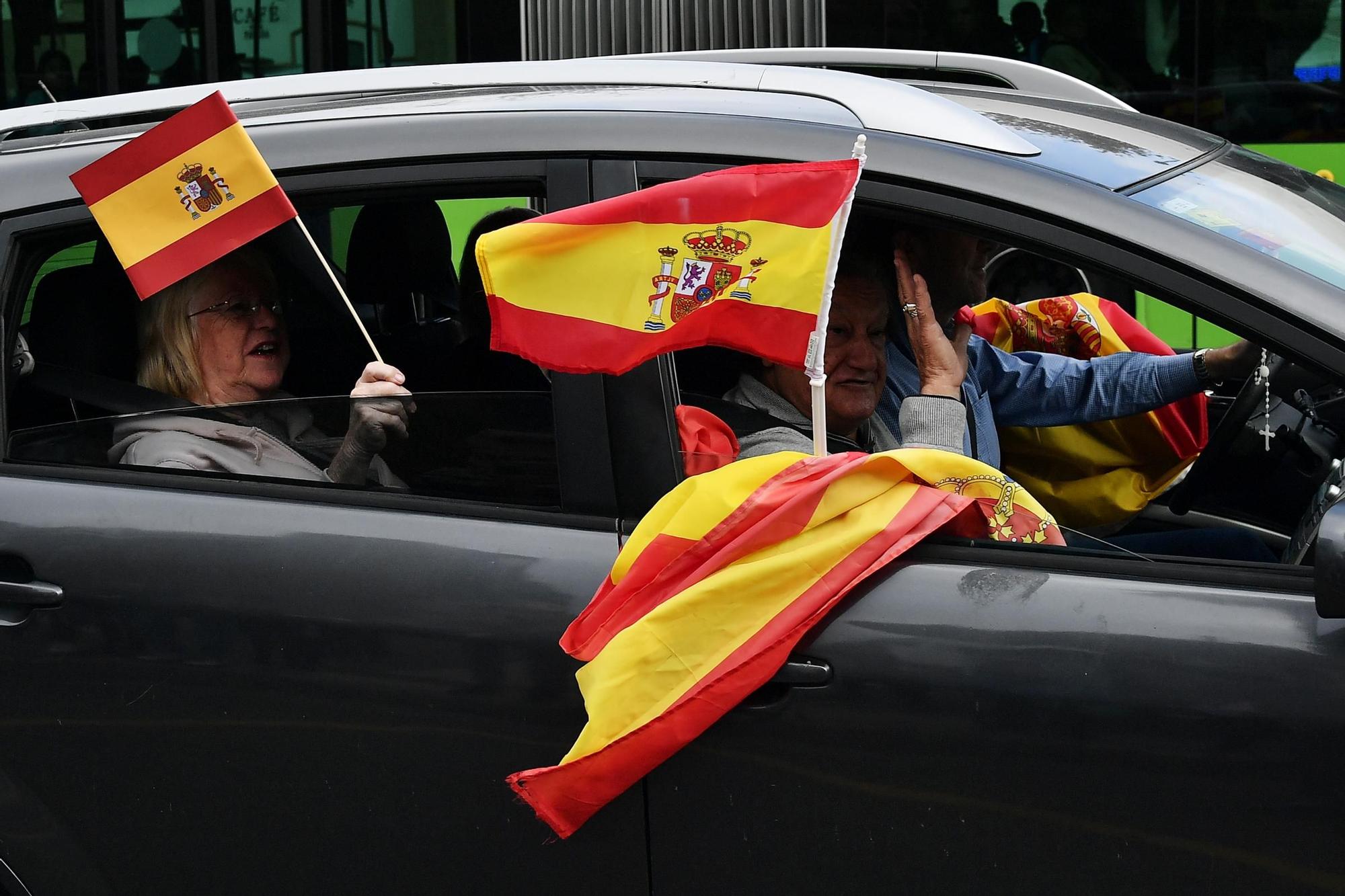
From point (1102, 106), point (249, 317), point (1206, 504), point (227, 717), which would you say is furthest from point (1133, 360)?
point (227, 717)

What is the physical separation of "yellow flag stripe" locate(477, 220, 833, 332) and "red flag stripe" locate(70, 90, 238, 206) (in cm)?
57

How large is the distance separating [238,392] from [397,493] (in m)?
0.48

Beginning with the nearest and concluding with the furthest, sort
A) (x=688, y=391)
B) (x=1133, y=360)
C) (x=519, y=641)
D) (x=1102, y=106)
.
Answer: (x=519, y=641) < (x=688, y=391) < (x=1102, y=106) < (x=1133, y=360)

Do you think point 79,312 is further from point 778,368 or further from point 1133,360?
point 1133,360

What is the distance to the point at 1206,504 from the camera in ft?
11.3

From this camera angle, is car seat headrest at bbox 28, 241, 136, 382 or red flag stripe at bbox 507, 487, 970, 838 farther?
car seat headrest at bbox 28, 241, 136, 382

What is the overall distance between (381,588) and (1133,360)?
1930mm

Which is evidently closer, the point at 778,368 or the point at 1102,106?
the point at 778,368

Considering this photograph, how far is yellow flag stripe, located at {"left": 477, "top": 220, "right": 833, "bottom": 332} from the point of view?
2.06m

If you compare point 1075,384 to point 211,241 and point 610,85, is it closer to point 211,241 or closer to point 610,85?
point 610,85

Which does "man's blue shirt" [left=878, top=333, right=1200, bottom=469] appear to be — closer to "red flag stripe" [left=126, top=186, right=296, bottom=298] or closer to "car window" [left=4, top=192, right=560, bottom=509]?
"car window" [left=4, top=192, right=560, bottom=509]

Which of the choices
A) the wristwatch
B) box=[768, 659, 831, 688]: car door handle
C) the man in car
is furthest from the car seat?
the wristwatch

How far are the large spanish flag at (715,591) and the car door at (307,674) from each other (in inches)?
2.5

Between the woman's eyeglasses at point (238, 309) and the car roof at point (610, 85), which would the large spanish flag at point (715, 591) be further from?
the woman's eyeglasses at point (238, 309)
